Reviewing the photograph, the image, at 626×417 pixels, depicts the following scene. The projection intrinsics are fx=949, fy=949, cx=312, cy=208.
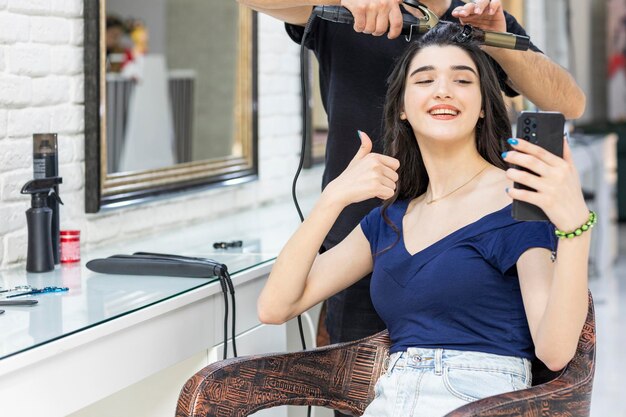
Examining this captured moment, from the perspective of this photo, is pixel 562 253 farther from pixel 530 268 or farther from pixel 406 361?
pixel 406 361

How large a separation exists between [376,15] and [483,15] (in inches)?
11.6

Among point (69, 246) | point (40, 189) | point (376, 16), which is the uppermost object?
point (376, 16)

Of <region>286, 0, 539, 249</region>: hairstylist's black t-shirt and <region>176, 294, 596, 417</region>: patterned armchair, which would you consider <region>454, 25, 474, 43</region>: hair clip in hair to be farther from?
<region>176, 294, 596, 417</region>: patterned armchair

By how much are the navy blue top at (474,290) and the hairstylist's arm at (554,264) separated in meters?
0.05

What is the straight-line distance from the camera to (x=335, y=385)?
1869 mm

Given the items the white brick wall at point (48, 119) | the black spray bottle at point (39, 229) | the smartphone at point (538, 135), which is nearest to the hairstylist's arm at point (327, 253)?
the smartphone at point (538, 135)

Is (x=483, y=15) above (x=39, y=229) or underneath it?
above

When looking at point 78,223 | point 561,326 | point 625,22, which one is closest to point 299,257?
point 561,326

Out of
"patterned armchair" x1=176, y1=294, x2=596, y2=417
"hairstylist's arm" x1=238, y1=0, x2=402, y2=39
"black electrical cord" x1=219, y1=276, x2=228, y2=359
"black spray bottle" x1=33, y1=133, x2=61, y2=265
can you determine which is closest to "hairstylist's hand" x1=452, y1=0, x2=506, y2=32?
"hairstylist's arm" x1=238, y1=0, x2=402, y2=39

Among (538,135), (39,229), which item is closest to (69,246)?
(39,229)

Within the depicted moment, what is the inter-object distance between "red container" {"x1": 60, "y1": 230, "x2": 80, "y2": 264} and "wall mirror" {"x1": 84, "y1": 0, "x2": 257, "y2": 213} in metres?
0.25

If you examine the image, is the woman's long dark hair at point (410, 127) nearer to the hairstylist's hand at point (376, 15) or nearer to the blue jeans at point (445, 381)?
the hairstylist's hand at point (376, 15)

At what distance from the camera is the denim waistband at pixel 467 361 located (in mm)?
1680

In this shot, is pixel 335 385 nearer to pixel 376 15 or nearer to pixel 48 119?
pixel 376 15
